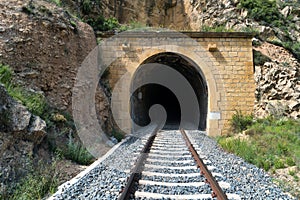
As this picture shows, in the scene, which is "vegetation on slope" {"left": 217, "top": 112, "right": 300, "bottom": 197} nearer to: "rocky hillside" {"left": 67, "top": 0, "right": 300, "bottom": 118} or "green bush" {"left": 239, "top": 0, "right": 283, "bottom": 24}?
"rocky hillside" {"left": 67, "top": 0, "right": 300, "bottom": 118}

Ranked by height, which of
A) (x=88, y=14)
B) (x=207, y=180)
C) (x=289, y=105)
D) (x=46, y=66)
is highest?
(x=88, y=14)

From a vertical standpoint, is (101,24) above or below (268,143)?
above

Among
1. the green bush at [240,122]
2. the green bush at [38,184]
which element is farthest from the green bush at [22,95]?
the green bush at [240,122]

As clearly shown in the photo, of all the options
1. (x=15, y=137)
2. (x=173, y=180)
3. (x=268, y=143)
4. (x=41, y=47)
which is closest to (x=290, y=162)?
(x=268, y=143)

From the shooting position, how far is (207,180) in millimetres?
3818

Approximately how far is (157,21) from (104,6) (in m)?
5.14

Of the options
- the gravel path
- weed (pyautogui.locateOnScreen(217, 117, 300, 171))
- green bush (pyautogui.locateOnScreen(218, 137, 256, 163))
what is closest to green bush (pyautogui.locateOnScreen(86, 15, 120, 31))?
weed (pyautogui.locateOnScreen(217, 117, 300, 171))

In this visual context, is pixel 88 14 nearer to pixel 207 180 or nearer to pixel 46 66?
pixel 46 66

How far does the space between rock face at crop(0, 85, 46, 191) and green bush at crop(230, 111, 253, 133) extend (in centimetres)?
734

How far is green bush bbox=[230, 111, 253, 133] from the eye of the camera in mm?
9602

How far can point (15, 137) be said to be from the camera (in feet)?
13.3

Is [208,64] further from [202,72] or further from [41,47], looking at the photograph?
[41,47]

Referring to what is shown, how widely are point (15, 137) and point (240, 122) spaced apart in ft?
26.2

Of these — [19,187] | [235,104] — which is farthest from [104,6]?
[19,187]
